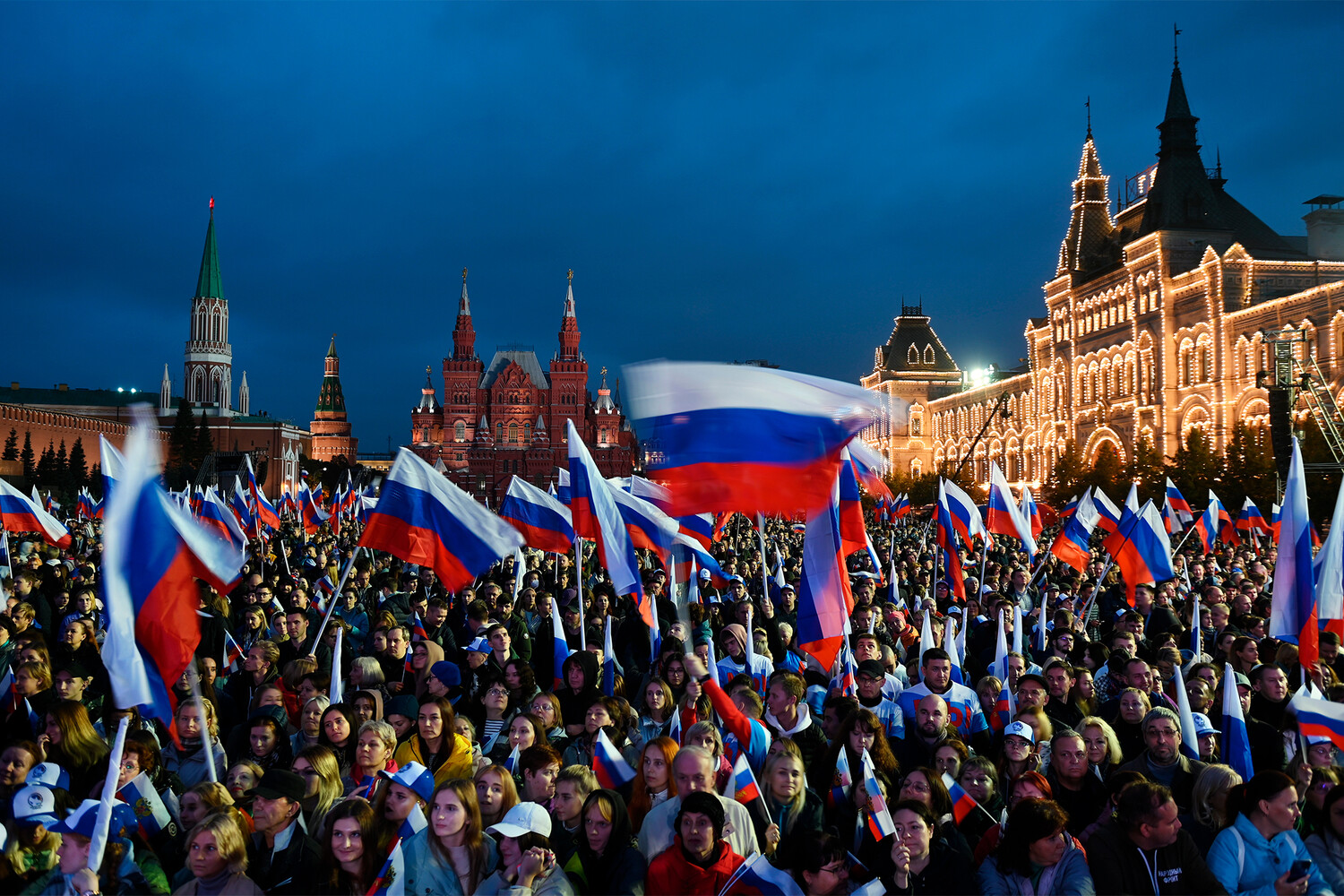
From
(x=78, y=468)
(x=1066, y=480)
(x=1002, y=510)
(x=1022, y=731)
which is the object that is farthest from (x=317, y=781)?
(x=78, y=468)

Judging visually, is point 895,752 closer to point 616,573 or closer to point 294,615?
point 616,573

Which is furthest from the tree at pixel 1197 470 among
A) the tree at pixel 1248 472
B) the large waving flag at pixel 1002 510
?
the large waving flag at pixel 1002 510

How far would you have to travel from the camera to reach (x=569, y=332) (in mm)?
111375

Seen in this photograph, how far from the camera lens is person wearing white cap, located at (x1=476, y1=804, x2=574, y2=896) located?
4.02 m

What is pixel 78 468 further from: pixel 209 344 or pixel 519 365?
pixel 209 344

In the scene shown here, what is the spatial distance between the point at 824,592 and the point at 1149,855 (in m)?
2.45

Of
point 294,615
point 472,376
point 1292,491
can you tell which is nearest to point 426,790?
point 294,615

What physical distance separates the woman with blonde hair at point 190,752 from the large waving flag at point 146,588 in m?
0.82

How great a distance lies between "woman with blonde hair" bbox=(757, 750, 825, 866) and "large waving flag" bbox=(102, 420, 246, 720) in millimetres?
2618

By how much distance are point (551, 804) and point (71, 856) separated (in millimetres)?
1922

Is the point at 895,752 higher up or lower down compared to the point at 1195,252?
lower down

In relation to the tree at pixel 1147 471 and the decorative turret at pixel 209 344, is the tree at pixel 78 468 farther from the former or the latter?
the decorative turret at pixel 209 344

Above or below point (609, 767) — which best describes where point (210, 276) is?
above

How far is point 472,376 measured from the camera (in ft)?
356
